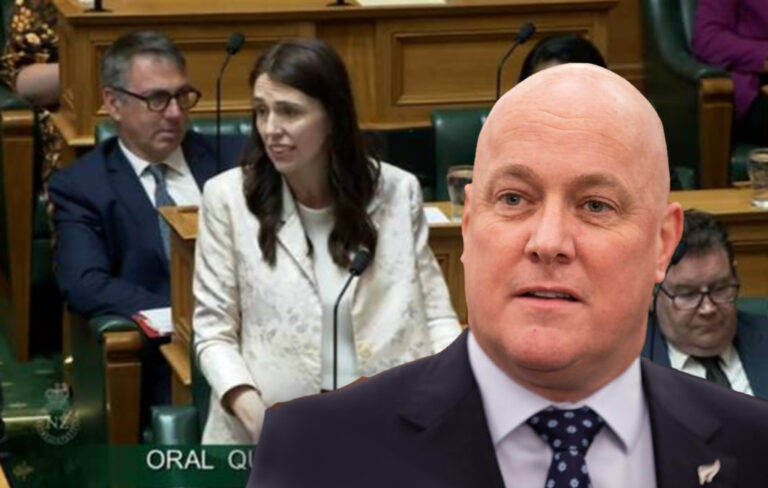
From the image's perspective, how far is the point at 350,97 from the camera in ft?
11.9

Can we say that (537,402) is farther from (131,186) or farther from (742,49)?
(742,49)

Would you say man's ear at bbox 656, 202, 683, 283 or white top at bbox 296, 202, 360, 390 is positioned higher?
man's ear at bbox 656, 202, 683, 283

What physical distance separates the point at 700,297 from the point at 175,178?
1720 mm

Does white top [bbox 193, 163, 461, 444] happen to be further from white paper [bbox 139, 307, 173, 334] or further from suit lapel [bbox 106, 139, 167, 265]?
suit lapel [bbox 106, 139, 167, 265]

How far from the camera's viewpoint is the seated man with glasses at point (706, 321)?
3.38m

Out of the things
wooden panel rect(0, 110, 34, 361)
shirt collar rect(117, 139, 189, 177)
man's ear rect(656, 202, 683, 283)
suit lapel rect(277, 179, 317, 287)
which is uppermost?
man's ear rect(656, 202, 683, 283)

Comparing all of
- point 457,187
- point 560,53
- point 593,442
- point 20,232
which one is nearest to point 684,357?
point 457,187

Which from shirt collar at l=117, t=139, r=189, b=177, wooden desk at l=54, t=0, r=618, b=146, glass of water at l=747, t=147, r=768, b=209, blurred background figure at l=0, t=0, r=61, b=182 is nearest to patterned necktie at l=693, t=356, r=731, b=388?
glass of water at l=747, t=147, r=768, b=209

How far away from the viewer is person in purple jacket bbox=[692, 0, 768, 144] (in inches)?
239

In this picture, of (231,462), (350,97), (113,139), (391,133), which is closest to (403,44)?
(391,133)

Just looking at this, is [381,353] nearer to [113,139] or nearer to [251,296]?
[251,296]

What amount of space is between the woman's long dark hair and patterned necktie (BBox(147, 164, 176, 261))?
977 mm

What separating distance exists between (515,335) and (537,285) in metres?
0.03

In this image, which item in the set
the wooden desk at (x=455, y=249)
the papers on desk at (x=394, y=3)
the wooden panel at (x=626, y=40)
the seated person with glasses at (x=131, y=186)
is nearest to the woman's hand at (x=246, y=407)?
the wooden desk at (x=455, y=249)
